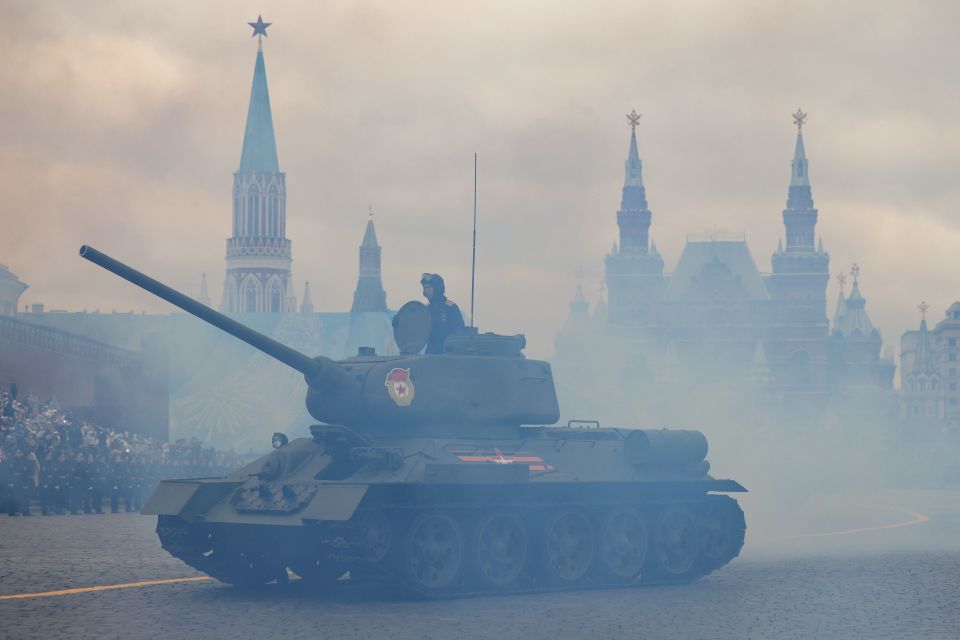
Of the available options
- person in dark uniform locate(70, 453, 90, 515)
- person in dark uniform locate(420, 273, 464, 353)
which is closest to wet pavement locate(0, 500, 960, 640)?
person in dark uniform locate(420, 273, 464, 353)

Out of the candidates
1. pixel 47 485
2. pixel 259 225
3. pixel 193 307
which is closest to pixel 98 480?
pixel 47 485

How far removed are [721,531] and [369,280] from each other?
546 feet

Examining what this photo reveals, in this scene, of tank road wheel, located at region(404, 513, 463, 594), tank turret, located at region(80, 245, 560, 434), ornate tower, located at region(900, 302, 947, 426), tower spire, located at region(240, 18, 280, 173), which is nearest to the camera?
tank road wheel, located at region(404, 513, 463, 594)

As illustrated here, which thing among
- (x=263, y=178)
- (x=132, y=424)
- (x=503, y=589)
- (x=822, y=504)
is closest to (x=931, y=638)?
(x=503, y=589)

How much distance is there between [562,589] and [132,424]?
3759cm

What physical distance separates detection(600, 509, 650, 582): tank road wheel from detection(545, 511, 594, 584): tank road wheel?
0.22 metres

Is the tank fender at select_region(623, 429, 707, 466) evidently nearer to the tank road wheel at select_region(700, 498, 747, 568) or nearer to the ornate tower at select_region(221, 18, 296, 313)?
the tank road wheel at select_region(700, 498, 747, 568)

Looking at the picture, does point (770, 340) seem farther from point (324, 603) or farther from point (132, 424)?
point (324, 603)

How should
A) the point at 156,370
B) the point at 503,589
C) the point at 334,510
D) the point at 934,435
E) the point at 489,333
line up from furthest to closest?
the point at 934,435 < the point at 156,370 < the point at 489,333 < the point at 503,589 < the point at 334,510

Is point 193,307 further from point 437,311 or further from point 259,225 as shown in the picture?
point 259,225

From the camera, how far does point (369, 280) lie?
18712 centimetres

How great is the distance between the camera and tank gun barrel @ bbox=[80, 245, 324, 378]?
18.6m

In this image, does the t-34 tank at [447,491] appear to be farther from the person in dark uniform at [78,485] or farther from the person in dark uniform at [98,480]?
the person in dark uniform at [98,480]

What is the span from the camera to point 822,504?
147 ft
